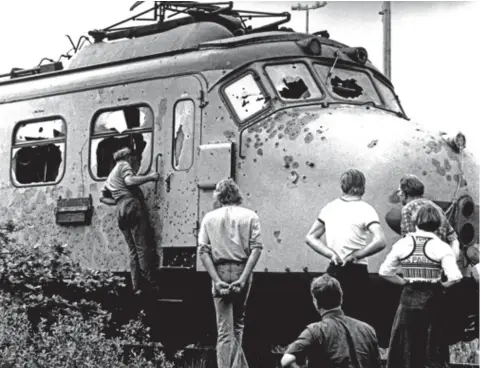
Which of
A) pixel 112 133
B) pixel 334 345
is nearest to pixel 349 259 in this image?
pixel 334 345

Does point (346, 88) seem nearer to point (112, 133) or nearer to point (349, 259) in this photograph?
point (112, 133)

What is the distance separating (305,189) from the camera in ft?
32.5

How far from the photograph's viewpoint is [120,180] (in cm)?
1133

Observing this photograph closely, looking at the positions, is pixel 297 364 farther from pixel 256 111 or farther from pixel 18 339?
pixel 256 111

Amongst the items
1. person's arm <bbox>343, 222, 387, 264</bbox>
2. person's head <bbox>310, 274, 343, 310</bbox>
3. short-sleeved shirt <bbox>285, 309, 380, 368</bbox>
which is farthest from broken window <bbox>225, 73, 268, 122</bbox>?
short-sleeved shirt <bbox>285, 309, 380, 368</bbox>

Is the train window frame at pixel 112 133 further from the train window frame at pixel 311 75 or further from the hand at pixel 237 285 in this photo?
the hand at pixel 237 285

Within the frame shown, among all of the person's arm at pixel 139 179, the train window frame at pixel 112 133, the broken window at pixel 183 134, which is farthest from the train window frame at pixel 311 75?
the person's arm at pixel 139 179

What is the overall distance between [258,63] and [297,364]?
5514 millimetres

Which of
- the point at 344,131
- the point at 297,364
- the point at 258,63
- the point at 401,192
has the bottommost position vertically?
the point at 297,364

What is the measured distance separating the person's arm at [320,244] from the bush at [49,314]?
2.11 metres

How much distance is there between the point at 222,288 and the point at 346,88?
334cm

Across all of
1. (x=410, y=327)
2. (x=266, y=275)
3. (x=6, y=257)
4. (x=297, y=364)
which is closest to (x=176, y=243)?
(x=266, y=275)

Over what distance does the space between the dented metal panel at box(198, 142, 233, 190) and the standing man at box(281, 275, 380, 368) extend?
454 centimetres

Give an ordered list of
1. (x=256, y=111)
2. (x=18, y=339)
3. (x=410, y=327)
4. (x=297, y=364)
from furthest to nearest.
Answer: (x=256, y=111), (x=18, y=339), (x=410, y=327), (x=297, y=364)
